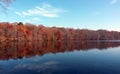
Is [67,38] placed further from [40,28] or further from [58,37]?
[40,28]

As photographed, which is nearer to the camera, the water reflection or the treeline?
the water reflection

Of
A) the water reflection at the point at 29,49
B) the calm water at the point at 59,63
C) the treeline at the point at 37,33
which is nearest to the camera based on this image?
the calm water at the point at 59,63

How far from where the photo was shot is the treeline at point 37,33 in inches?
3052

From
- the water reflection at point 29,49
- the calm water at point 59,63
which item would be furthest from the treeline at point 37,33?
the calm water at point 59,63

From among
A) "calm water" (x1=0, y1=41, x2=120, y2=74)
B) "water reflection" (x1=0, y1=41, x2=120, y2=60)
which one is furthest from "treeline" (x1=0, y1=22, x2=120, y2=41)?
"calm water" (x1=0, y1=41, x2=120, y2=74)

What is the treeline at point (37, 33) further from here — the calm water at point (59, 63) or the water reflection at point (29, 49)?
the calm water at point (59, 63)

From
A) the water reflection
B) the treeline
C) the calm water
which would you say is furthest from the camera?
the treeline

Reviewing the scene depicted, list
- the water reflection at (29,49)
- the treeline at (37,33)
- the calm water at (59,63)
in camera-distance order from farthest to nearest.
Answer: the treeline at (37,33)
the water reflection at (29,49)
the calm water at (59,63)

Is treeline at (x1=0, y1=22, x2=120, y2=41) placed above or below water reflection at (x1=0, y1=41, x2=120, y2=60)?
above

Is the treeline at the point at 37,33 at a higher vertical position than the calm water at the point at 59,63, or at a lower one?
higher

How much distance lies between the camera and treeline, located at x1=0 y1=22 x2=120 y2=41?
7751 cm

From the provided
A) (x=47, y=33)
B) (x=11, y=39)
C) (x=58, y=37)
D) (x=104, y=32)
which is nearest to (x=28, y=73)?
(x=11, y=39)

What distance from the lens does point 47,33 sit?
9919 centimetres

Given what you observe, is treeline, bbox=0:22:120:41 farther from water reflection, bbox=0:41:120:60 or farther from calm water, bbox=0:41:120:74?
calm water, bbox=0:41:120:74
